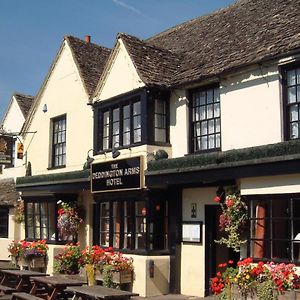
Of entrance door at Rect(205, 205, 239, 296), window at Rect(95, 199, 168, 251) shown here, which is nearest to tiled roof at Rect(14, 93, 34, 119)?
window at Rect(95, 199, 168, 251)

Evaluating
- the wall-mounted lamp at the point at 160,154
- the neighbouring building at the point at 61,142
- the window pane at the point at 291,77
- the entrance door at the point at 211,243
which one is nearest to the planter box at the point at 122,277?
the entrance door at the point at 211,243

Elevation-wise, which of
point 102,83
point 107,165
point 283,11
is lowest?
point 107,165

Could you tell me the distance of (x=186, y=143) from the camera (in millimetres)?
13789

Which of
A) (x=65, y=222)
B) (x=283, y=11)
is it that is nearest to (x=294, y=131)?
(x=283, y=11)

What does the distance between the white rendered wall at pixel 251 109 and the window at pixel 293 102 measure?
0.18m

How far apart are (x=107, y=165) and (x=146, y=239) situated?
2.42 m

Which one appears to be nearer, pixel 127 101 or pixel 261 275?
pixel 261 275

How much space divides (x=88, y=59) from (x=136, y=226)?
677 centimetres

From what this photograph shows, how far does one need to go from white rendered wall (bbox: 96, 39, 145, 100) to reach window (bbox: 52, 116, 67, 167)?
11.1 ft

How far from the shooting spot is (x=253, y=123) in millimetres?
11914

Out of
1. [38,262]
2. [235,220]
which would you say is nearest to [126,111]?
[235,220]

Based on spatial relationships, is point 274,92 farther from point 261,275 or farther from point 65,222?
point 65,222

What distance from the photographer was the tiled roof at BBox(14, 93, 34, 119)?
23038 millimetres

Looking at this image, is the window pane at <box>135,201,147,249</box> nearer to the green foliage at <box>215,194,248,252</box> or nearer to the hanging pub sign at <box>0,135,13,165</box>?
the green foliage at <box>215,194,248,252</box>
